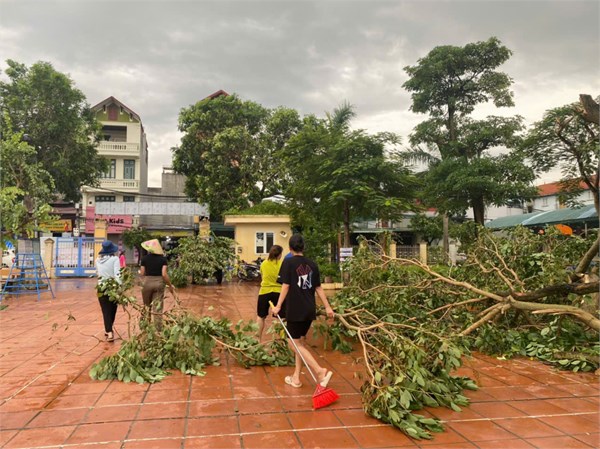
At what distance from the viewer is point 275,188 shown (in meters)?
23.5

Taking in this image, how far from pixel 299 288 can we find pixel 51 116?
2167cm

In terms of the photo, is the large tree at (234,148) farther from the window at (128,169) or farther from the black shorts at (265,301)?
the black shorts at (265,301)

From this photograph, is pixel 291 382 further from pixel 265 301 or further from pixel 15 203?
pixel 15 203

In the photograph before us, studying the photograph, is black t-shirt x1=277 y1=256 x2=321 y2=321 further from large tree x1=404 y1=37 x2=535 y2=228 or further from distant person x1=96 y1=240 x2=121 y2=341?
large tree x1=404 y1=37 x2=535 y2=228

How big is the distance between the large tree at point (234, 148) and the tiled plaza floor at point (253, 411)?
18.0 metres

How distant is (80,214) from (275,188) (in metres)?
14.7

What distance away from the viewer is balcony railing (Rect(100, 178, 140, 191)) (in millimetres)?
31391

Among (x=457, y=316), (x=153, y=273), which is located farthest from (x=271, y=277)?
(x=457, y=316)

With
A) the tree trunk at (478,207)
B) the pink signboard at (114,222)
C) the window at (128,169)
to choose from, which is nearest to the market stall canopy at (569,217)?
the tree trunk at (478,207)

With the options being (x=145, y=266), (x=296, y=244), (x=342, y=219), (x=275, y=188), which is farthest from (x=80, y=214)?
(x=296, y=244)

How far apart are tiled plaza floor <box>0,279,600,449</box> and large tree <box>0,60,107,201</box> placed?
62.2ft

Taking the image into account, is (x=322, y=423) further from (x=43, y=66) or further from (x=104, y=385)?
(x=43, y=66)

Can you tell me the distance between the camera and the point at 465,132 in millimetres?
19453

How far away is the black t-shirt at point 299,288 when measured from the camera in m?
4.11
